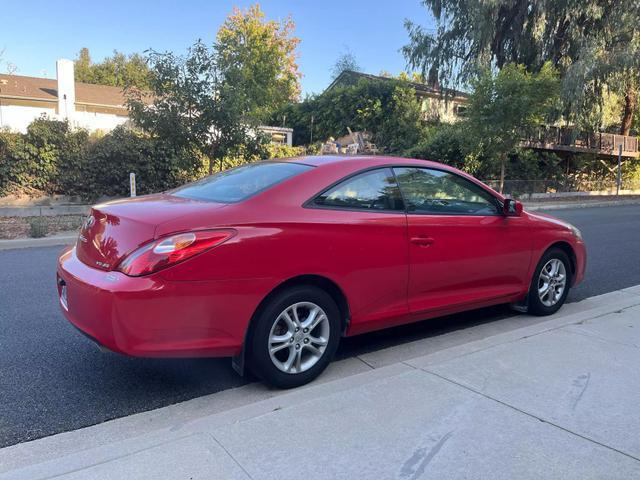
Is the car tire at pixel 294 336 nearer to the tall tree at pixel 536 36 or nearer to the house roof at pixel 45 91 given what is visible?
the tall tree at pixel 536 36

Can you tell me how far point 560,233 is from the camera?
5363 mm

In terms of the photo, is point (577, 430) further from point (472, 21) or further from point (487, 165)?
point (472, 21)

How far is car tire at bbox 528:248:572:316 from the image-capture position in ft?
17.3

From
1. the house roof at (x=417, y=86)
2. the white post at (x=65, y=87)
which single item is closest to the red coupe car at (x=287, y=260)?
the house roof at (x=417, y=86)

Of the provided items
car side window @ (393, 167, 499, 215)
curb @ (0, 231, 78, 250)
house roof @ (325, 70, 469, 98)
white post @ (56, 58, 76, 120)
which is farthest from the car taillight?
white post @ (56, 58, 76, 120)

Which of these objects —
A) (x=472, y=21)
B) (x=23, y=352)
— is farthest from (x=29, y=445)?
(x=472, y=21)

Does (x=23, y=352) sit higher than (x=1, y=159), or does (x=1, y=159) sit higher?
(x=1, y=159)

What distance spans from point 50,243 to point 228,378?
766 cm

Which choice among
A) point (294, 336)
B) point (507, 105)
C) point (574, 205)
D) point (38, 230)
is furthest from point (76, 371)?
point (574, 205)

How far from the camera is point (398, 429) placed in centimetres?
300

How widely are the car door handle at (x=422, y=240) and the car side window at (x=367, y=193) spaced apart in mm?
260

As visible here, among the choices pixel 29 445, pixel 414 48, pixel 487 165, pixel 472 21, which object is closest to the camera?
pixel 29 445

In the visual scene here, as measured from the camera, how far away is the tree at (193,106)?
44.8ft

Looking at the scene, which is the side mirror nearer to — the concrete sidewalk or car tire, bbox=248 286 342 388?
the concrete sidewalk
